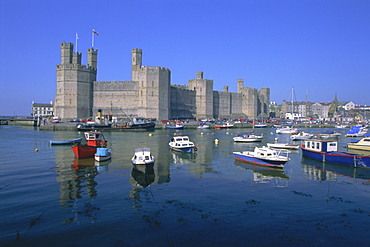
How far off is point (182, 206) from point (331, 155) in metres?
15.1

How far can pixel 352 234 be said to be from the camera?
1039cm

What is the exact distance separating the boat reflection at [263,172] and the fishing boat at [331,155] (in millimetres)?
4968

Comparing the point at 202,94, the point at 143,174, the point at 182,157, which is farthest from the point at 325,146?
the point at 202,94

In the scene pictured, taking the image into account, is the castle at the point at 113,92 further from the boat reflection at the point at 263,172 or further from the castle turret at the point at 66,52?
the boat reflection at the point at 263,172

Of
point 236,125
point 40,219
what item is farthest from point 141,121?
point 40,219

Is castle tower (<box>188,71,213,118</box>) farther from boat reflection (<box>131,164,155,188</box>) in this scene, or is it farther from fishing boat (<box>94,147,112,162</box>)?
boat reflection (<box>131,164,155,188</box>)

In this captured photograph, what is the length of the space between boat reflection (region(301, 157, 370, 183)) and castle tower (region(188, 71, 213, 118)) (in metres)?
67.3

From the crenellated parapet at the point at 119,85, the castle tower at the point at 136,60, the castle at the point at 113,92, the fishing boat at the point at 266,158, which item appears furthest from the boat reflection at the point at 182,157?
the castle tower at the point at 136,60

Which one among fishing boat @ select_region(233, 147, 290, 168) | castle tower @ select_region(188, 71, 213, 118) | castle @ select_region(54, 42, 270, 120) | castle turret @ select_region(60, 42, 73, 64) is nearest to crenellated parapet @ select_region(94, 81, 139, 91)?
castle @ select_region(54, 42, 270, 120)

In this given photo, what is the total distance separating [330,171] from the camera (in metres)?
20.9

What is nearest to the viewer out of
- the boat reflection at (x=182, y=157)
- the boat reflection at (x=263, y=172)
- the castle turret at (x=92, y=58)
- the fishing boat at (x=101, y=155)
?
the boat reflection at (x=263, y=172)

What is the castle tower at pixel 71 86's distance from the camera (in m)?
69.7

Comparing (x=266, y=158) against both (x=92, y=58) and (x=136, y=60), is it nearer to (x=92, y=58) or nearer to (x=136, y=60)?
(x=136, y=60)

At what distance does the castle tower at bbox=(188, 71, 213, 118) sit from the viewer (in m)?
90.7
